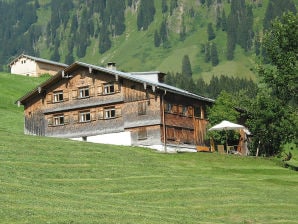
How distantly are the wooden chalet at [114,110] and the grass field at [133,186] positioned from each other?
309 inches

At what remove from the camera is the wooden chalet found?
7256 cm

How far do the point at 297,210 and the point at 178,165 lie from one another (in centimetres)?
1768

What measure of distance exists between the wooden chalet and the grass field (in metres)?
7.86

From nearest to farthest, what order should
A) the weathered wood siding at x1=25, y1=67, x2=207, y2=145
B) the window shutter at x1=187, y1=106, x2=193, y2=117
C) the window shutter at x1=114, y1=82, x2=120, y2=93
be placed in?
the weathered wood siding at x1=25, y1=67, x2=207, y2=145 < the window shutter at x1=114, y1=82, x2=120, y2=93 < the window shutter at x1=187, y1=106, x2=193, y2=117

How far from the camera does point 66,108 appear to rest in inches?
3091

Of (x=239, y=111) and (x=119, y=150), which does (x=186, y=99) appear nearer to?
(x=239, y=111)

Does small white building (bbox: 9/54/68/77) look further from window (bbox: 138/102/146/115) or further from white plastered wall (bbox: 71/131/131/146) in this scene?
window (bbox: 138/102/146/115)

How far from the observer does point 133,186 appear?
145ft

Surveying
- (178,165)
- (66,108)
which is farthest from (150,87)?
(178,165)

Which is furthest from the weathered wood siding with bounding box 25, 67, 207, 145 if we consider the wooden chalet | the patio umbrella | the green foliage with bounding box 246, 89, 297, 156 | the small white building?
the small white building

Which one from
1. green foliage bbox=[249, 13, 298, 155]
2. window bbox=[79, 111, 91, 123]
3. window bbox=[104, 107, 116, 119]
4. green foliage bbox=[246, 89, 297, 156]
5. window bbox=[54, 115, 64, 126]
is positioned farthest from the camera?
window bbox=[54, 115, 64, 126]

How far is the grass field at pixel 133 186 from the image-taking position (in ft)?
108

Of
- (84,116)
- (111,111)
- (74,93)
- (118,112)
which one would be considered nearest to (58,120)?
(84,116)

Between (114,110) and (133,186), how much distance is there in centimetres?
3195
